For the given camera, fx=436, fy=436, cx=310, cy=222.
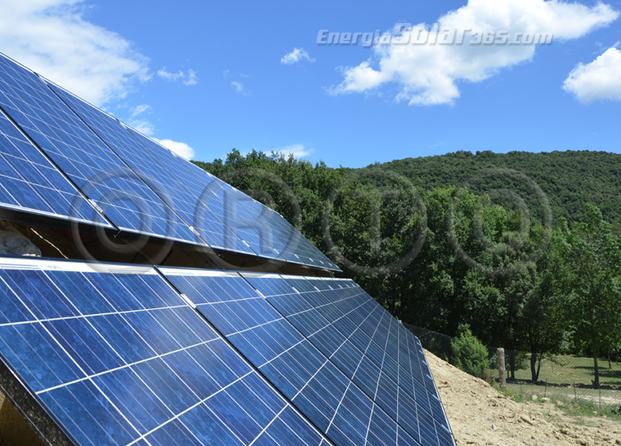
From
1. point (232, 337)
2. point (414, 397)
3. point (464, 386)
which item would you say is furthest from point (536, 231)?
point (232, 337)

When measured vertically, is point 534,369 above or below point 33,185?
below

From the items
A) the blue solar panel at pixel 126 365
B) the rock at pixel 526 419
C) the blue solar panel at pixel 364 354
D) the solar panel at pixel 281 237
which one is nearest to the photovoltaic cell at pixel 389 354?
the blue solar panel at pixel 364 354

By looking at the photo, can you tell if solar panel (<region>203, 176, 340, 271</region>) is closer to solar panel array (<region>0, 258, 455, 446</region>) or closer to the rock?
solar panel array (<region>0, 258, 455, 446</region>)

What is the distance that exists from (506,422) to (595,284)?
852 inches

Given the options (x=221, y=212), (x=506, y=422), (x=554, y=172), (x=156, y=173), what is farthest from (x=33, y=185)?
(x=554, y=172)

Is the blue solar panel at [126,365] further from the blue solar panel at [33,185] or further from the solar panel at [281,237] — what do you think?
the solar panel at [281,237]

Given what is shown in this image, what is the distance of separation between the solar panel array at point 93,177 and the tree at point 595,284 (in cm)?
2592

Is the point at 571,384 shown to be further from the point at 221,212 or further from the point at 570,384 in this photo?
the point at 221,212

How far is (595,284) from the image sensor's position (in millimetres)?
28875

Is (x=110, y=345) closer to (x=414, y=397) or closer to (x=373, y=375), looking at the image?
(x=373, y=375)

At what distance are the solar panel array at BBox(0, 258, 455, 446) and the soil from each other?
14.6 feet

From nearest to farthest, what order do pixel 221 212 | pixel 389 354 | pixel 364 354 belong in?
1. pixel 364 354
2. pixel 389 354
3. pixel 221 212

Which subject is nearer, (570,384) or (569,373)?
(570,384)

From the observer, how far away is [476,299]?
35.5 m
